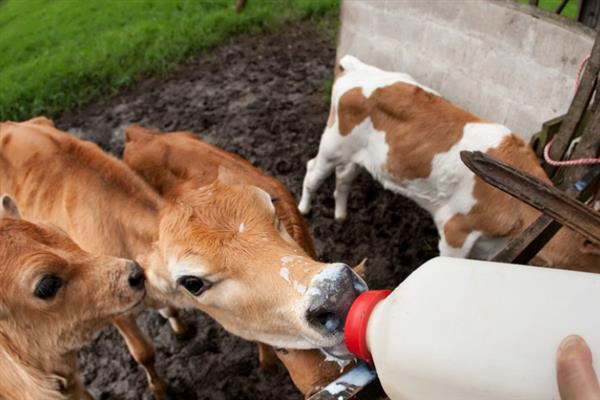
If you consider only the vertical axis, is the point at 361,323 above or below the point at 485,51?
below

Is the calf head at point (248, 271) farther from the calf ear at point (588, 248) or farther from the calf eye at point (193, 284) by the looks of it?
the calf ear at point (588, 248)

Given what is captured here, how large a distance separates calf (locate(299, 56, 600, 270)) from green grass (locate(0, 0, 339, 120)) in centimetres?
443

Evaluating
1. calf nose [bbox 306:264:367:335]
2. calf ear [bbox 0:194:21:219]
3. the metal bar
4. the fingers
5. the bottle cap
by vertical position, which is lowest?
calf ear [bbox 0:194:21:219]

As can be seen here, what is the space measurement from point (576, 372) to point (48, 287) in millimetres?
2152

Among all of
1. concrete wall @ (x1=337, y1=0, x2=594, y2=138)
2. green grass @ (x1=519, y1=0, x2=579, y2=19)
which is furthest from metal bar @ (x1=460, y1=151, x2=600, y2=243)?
green grass @ (x1=519, y1=0, x2=579, y2=19)

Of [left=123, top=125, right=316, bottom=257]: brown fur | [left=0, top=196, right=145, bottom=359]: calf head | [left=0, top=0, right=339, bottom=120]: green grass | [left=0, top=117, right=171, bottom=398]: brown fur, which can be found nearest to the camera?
[left=0, top=196, right=145, bottom=359]: calf head

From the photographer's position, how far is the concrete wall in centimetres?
387

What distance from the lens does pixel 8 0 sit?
42.5 feet

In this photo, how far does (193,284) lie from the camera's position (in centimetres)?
208

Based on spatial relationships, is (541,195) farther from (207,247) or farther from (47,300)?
(47,300)

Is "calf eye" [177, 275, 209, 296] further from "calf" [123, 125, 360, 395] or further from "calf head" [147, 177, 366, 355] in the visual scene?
"calf" [123, 125, 360, 395]

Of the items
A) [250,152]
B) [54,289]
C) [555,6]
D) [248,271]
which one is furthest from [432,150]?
[555,6]

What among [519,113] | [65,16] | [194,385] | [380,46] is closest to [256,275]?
[194,385]

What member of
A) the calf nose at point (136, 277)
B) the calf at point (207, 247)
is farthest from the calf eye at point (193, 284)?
the calf nose at point (136, 277)
